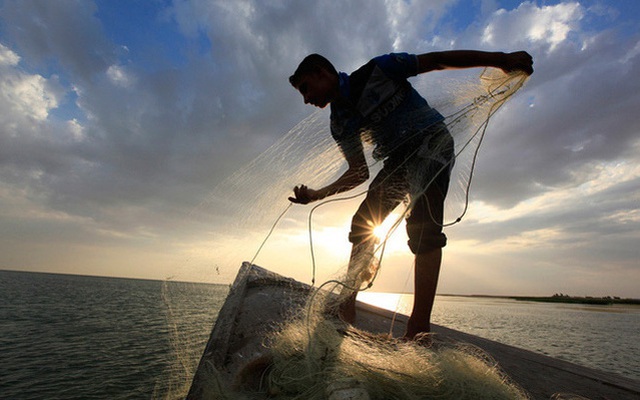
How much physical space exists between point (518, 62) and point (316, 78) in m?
1.37

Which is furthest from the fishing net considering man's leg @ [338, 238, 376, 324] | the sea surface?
the sea surface

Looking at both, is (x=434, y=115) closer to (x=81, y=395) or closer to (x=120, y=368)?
(x=81, y=395)

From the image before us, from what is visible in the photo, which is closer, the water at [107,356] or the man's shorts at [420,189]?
the man's shorts at [420,189]

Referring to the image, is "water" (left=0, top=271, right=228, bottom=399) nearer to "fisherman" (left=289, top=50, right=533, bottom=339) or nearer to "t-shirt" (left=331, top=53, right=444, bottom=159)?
"fisherman" (left=289, top=50, right=533, bottom=339)

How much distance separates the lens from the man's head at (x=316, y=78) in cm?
240

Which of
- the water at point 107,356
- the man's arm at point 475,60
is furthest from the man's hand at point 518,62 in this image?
the water at point 107,356

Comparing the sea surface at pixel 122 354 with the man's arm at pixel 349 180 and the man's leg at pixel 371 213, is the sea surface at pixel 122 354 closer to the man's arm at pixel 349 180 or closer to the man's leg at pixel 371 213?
the man's leg at pixel 371 213

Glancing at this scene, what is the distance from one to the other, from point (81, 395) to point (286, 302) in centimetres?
761

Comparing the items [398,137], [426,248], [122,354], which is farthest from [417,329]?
[122,354]

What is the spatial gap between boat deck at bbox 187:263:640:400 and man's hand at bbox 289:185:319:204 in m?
0.79

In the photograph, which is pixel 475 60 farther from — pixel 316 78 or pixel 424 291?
pixel 424 291

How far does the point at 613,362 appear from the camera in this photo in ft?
38.4

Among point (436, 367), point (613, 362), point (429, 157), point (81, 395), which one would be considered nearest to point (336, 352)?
point (436, 367)

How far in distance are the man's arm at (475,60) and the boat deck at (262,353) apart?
1.99 m
